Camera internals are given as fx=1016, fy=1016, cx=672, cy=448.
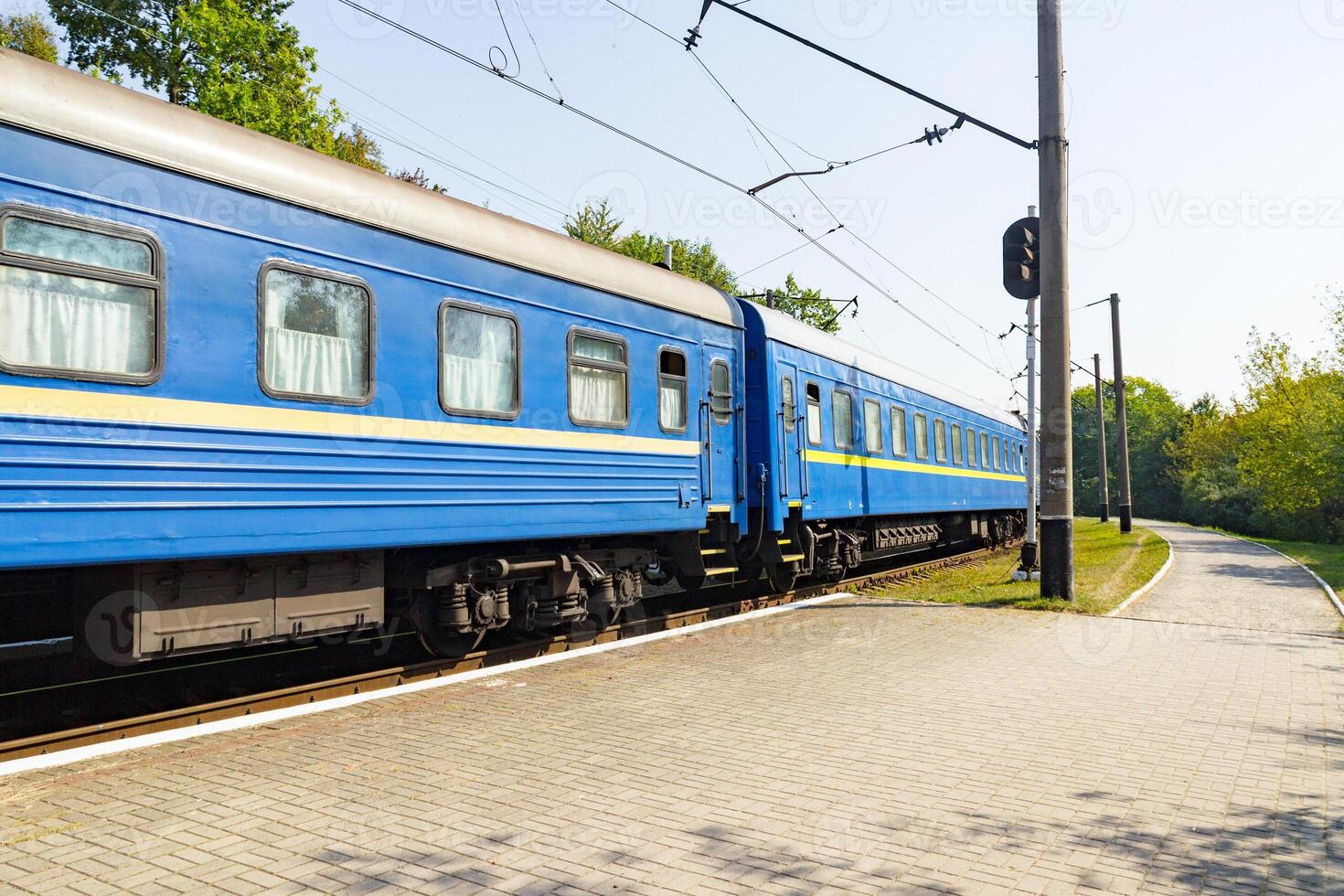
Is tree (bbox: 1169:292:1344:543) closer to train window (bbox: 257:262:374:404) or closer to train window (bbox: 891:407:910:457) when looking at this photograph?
train window (bbox: 891:407:910:457)

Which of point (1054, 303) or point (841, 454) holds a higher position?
point (1054, 303)

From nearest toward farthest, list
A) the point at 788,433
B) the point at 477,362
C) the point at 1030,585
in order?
the point at 477,362, the point at 788,433, the point at 1030,585

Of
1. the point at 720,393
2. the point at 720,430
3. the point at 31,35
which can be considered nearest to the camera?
the point at 720,430

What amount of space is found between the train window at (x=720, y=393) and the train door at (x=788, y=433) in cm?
89

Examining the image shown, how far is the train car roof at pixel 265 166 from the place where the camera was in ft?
18.0

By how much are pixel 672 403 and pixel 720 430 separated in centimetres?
117

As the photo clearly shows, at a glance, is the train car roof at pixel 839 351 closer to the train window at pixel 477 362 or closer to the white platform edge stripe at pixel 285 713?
the white platform edge stripe at pixel 285 713

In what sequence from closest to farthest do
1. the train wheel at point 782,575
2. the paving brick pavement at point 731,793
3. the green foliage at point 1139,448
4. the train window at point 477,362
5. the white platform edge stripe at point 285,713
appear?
the paving brick pavement at point 731,793 → the white platform edge stripe at point 285,713 → the train window at point 477,362 → the train wheel at point 782,575 → the green foliage at point 1139,448

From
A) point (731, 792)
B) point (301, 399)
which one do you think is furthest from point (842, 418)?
point (731, 792)

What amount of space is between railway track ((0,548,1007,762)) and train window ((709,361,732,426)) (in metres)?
2.27

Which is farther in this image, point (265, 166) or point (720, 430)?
point (720, 430)

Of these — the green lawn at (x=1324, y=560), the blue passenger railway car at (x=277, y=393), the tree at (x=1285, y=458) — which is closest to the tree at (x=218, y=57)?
the blue passenger railway car at (x=277, y=393)

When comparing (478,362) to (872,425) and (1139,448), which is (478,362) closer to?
(872,425)

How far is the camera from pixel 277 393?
6512 millimetres
